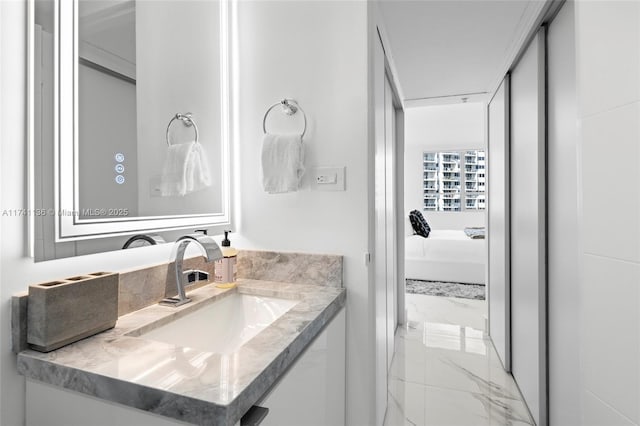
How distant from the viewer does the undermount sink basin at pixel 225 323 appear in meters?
0.98

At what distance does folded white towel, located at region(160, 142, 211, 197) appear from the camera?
115 centimetres

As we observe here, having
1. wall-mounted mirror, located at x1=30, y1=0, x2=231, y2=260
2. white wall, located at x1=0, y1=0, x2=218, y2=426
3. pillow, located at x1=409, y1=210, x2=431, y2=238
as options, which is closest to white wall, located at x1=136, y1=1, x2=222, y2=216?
wall-mounted mirror, located at x1=30, y1=0, x2=231, y2=260

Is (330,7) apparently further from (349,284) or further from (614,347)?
(614,347)

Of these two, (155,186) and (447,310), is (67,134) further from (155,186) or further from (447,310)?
(447,310)

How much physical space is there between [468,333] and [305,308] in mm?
2476

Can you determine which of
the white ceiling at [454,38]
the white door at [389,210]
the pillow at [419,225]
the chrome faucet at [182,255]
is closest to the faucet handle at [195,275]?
the chrome faucet at [182,255]

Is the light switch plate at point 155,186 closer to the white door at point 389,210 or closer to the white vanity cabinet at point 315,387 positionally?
the white vanity cabinet at point 315,387

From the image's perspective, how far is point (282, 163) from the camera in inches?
50.1

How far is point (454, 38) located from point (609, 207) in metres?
1.54

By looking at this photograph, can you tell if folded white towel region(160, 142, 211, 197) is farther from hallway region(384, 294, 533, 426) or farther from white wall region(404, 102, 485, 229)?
white wall region(404, 102, 485, 229)

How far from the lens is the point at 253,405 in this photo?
645 millimetres

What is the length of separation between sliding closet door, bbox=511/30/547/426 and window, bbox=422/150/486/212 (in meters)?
4.28

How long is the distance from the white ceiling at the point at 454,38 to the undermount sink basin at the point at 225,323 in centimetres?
151

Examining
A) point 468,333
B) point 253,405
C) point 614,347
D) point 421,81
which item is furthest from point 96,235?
point 468,333
